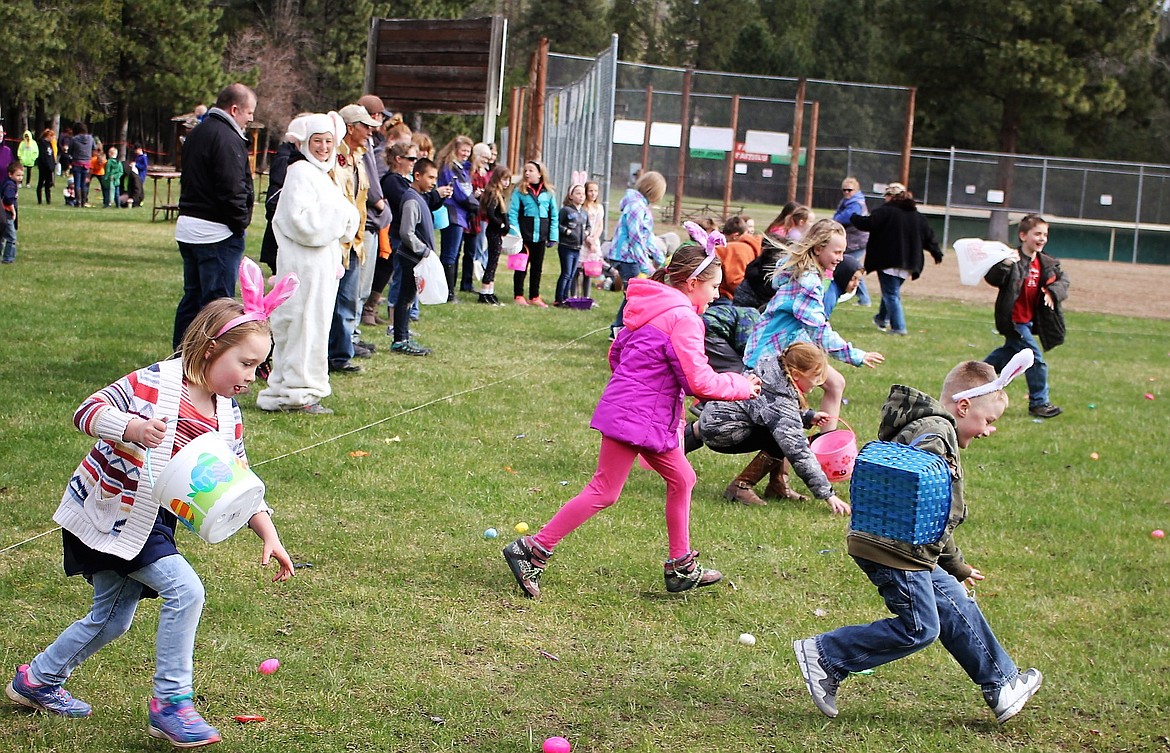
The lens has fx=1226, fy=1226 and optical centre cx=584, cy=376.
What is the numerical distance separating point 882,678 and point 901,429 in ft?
3.84

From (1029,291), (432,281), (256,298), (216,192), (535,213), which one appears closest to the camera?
(256,298)

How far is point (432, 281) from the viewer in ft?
37.4

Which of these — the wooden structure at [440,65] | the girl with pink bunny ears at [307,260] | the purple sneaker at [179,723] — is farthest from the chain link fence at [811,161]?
the purple sneaker at [179,723]

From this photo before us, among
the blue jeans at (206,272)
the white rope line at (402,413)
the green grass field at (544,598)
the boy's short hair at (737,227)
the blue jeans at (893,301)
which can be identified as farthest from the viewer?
the blue jeans at (893,301)

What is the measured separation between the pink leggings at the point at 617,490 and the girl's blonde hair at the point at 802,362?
193 centimetres

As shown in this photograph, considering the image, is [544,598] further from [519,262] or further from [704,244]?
[519,262]

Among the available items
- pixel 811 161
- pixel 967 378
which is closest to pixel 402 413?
pixel 967 378

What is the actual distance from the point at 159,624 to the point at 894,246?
44.8ft

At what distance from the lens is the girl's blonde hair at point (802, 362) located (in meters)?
7.29

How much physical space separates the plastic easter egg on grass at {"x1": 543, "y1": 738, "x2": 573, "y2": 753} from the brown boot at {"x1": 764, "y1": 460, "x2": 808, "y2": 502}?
3719 millimetres

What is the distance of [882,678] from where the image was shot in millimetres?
4855

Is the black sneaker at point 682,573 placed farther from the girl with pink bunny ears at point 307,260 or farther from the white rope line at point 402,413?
the girl with pink bunny ears at point 307,260

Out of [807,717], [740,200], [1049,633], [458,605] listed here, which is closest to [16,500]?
[458,605]

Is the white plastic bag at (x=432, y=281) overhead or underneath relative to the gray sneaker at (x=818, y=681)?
overhead
